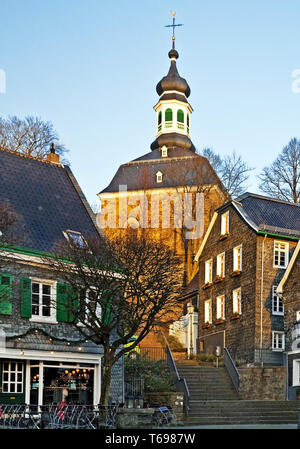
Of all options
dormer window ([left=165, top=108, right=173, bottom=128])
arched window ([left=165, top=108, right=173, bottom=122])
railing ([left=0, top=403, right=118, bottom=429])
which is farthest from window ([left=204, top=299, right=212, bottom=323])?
arched window ([left=165, top=108, right=173, bottom=122])

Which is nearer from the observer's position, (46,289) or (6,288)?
(6,288)

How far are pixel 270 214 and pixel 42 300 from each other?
12834 millimetres

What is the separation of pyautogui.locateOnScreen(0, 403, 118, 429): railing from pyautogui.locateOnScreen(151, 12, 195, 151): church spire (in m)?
63.6

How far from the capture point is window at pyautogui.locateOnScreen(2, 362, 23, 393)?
2469 cm

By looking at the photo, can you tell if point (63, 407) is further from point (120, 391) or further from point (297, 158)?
point (297, 158)

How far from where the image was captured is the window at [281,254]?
32.7 meters

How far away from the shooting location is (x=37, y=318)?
2578cm

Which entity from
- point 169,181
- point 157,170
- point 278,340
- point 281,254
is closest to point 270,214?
point 281,254

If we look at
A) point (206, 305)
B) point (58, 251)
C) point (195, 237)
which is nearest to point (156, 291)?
point (58, 251)

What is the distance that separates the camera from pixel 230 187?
5403 centimetres

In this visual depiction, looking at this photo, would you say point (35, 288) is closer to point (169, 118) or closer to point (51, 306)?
point (51, 306)

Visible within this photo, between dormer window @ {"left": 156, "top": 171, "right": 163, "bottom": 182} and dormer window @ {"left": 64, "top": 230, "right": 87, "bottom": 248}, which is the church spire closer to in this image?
dormer window @ {"left": 156, "top": 171, "right": 163, "bottom": 182}

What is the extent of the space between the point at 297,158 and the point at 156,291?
89.7 feet

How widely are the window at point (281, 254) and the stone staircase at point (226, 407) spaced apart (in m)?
6.21
